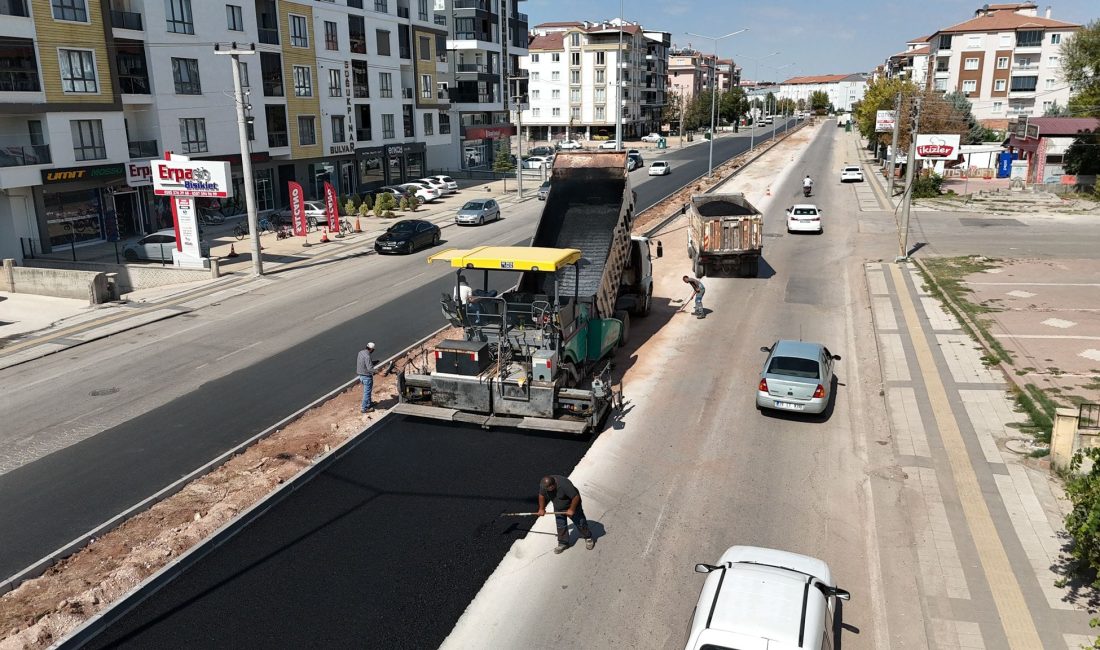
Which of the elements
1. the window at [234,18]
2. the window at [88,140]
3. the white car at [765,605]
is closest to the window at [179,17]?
the window at [234,18]

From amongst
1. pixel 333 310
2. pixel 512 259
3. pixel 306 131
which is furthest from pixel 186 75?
pixel 512 259

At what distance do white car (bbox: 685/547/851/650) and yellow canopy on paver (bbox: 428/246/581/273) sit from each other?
766 centimetres

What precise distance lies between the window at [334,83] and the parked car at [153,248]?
2044 centimetres

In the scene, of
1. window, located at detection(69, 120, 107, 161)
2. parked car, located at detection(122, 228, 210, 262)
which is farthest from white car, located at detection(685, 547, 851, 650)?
window, located at detection(69, 120, 107, 161)

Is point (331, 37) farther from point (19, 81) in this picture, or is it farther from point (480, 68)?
point (480, 68)

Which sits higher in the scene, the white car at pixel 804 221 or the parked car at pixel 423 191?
the parked car at pixel 423 191

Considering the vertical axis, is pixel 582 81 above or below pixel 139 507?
above

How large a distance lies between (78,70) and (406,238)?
17.1 metres

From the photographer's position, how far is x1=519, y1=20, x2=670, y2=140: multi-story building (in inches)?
4451

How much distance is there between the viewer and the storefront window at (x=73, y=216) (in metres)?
37.0

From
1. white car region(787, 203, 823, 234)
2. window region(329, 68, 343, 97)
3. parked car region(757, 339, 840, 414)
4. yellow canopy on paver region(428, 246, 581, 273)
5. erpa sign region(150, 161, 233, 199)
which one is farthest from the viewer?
window region(329, 68, 343, 97)

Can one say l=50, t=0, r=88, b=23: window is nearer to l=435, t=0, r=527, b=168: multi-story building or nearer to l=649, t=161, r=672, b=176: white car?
l=435, t=0, r=527, b=168: multi-story building

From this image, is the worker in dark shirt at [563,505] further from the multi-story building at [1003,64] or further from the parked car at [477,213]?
the multi-story building at [1003,64]

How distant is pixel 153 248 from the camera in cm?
3484
